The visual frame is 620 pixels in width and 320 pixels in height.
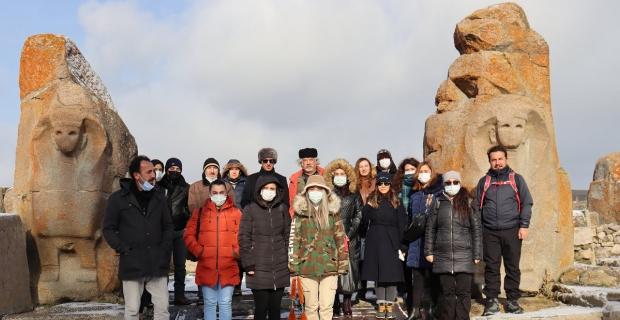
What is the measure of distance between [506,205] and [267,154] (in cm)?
235

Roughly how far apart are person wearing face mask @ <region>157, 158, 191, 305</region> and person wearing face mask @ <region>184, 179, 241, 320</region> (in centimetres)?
130

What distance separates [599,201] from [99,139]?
40.9ft

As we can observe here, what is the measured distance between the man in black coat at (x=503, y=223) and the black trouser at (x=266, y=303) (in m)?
2.12

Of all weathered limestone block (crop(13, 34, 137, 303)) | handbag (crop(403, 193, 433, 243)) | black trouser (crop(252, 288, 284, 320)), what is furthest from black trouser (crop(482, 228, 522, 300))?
weathered limestone block (crop(13, 34, 137, 303))

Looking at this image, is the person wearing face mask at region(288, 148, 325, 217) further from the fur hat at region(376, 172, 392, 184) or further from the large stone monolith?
Result: the large stone monolith

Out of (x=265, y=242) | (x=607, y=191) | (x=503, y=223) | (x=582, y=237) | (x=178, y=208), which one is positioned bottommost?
(x=582, y=237)

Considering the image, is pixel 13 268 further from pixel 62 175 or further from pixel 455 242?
pixel 455 242

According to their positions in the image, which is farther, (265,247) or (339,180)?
(339,180)

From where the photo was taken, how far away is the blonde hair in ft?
18.0

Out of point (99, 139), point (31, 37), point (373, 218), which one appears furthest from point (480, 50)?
point (31, 37)

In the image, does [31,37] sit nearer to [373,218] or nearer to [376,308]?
[373,218]

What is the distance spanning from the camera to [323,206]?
18.2ft

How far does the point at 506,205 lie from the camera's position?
6.18 m

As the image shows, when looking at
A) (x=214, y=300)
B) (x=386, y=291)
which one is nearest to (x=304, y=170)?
(x=386, y=291)
